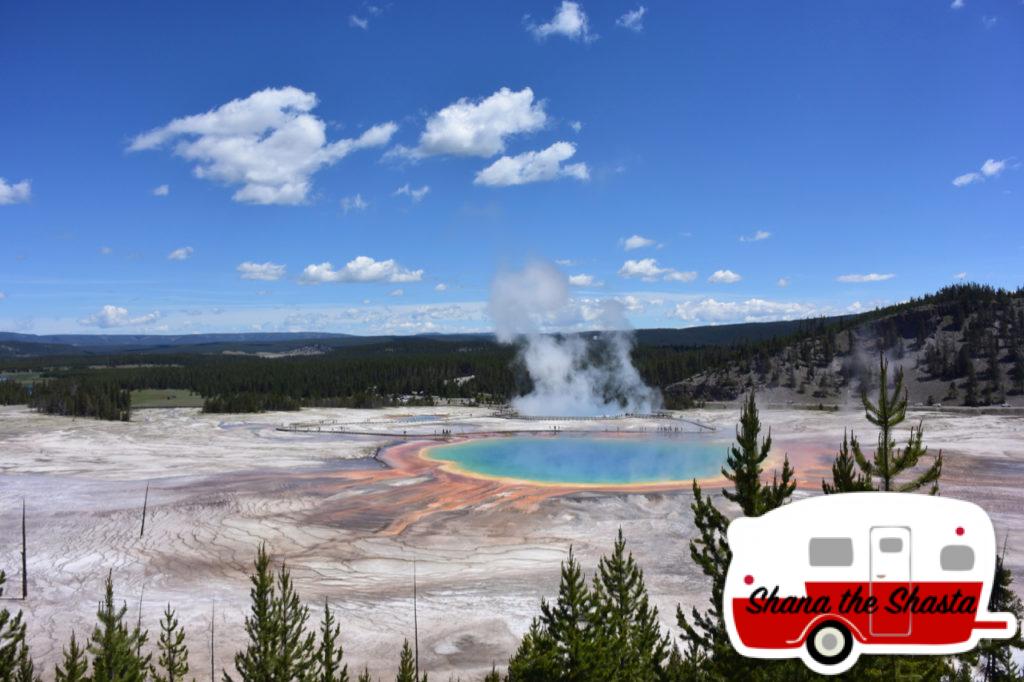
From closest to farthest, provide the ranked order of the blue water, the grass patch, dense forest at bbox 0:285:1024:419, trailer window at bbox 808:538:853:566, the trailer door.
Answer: the trailer door < trailer window at bbox 808:538:853:566 < the blue water < dense forest at bbox 0:285:1024:419 < the grass patch

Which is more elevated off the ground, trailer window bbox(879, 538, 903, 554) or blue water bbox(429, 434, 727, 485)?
trailer window bbox(879, 538, 903, 554)

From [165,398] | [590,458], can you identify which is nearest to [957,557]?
[590,458]

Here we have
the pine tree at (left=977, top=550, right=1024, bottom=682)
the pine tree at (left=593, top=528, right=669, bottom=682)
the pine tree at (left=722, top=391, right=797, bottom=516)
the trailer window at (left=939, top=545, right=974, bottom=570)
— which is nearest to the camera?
the trailer window at (left=939, top=545, right=974, bottom=570)

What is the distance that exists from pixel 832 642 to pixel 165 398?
135 meters

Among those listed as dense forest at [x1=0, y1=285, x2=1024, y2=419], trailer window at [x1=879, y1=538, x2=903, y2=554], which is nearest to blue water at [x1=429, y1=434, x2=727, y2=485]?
dense forest at [x1=0, y1=285, x2=1024, y2=419]

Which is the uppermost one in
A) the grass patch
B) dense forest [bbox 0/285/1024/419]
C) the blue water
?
Answer: dense forest [bbox 0/285/1024/419]

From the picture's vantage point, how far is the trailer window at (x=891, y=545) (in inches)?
244

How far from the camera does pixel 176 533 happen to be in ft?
112

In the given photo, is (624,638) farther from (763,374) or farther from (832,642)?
(763,374)

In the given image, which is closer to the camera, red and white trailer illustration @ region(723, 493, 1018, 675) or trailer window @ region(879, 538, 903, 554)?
red and white trailer illustration @ region(723, 493, 1018, 675)

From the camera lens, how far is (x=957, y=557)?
6.05 meters

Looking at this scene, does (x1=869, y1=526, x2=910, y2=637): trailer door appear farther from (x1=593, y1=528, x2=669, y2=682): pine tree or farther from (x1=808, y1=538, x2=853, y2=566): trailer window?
(x1=593, y1=528, x2=669, y2=682): pine tree

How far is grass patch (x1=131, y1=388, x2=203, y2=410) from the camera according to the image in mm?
108250

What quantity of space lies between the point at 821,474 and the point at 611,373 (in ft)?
214
